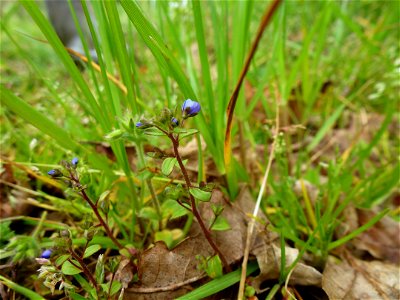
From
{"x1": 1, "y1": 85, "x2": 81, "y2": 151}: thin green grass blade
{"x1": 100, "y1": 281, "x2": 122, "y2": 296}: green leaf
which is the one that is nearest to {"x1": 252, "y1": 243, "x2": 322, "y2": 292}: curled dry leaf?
{"x1": 100, "y1": 281, "x2": 122, "y2": 296}: green leaf

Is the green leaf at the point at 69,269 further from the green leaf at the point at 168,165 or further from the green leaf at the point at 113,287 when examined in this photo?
the green leaf at the point at 168,165

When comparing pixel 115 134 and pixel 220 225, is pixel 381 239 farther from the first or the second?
pixel 115 134

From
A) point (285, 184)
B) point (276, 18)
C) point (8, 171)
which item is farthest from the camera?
point (276, 18)

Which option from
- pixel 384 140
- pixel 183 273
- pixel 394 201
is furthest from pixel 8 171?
pixel 384 140

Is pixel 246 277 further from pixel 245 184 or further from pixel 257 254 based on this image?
pixel 245 184

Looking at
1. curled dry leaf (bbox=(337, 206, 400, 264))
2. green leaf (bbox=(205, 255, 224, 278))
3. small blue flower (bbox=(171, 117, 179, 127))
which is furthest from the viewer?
curled dry leaf (bbox=(337, 206, 400, 264))

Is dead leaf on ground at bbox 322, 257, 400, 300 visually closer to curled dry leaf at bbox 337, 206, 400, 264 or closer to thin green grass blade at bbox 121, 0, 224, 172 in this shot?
curled dry leaf at bbox 337, 206, 400, 264
